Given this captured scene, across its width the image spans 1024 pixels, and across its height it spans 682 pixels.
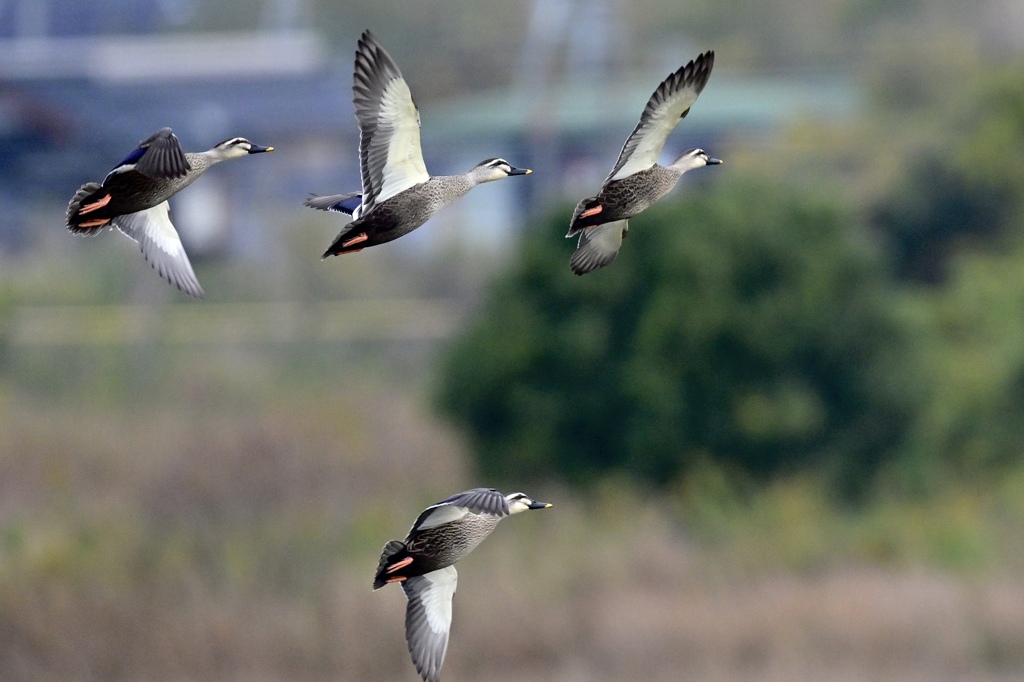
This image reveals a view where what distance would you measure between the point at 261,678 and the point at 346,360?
1565 cm

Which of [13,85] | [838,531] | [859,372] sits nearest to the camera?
[838,531]

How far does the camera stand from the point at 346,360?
35875mm

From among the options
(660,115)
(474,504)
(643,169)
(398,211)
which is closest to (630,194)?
(643,169)

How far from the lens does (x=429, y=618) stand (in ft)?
22.0

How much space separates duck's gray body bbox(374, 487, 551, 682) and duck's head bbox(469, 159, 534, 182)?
1279 millimetres

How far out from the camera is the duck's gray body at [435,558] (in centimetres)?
584

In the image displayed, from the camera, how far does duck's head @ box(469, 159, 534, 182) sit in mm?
7134

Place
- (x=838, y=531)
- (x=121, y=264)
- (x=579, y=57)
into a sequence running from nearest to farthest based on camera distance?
(x=838, y=531) → (x=121, y=264) → (x=579, y=57)

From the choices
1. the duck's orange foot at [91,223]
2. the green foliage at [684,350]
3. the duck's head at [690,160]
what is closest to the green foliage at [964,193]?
the green foliage at [684,350]

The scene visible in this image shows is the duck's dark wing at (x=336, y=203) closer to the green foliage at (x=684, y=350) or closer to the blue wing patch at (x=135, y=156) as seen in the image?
the blue wing patch at (x=135, y=156)

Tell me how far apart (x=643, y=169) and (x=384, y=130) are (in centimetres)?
96

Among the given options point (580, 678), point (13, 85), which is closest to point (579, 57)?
point (13, 85)

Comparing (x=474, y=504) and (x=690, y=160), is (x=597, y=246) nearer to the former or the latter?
(x=690, y=160)

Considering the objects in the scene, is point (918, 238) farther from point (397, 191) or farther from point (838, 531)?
point (397, 191)
